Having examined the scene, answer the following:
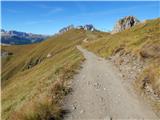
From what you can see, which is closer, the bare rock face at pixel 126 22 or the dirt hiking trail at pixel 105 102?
Result: the dirt hiking trail at pixel 105 102

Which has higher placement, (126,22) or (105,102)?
(126,22)

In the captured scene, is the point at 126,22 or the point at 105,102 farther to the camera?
the point at 126,22

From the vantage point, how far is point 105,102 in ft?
57.5

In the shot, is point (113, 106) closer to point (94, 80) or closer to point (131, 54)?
point (94, 80)

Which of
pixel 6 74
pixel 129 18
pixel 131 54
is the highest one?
pixel 129 18

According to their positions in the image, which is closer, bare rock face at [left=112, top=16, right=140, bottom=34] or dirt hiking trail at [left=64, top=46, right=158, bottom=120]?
dirt hiking trail at [left=64, top=46, right=158, bottom=120]

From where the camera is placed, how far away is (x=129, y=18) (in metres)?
151

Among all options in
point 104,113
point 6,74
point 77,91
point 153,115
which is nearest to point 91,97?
point 77,91

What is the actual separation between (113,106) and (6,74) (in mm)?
162566

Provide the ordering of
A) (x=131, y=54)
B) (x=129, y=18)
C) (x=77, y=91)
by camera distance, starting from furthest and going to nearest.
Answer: (x=129, y=18) → (x=131, y=54) → (x=77, y=91)

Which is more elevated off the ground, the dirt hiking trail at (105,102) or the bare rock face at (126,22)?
the bare rock face at (126,22)

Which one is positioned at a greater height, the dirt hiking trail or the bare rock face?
the bare rock face

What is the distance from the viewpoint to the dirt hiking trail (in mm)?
15062

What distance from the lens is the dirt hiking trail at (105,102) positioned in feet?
49.4
